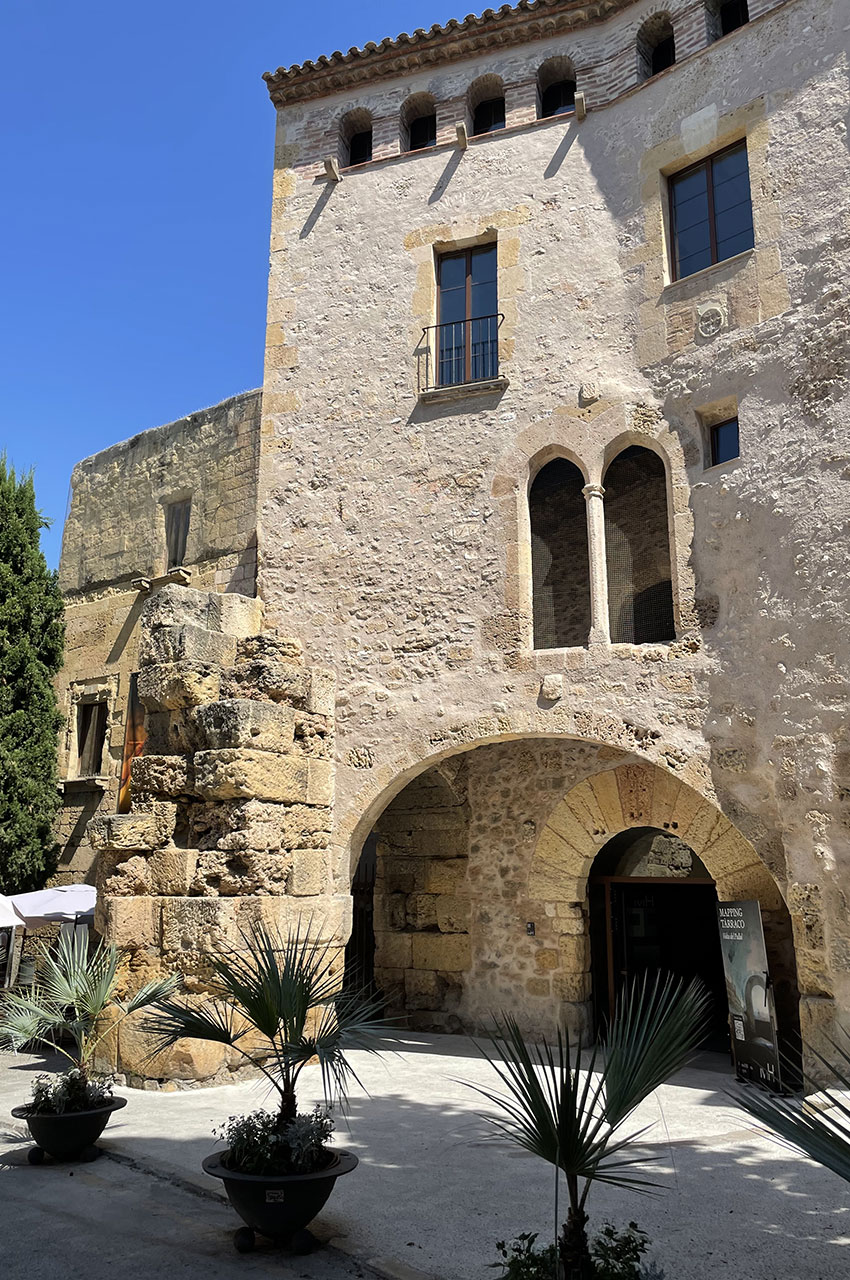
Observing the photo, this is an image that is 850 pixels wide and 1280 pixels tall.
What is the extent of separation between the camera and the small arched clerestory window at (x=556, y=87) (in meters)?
10.0

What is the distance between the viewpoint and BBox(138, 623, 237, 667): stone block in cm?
884

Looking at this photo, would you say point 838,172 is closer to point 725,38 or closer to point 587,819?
point 725,38

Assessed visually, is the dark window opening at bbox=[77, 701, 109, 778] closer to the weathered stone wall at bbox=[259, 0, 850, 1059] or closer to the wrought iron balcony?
the weathered stone wall at bbox=[259, 0, 850, 1059]

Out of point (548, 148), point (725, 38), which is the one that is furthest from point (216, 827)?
point (725, 38)

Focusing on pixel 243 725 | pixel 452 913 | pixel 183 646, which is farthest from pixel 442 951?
pixel 183 646

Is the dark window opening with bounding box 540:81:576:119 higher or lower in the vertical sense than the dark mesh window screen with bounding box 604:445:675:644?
higher

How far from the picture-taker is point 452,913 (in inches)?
412

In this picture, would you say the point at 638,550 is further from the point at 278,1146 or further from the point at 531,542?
the point at 278,1146

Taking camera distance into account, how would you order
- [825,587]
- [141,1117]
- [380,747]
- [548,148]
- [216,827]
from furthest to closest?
[548,148] < [380,747] < [216,827] < [825,587] < [141,1117]

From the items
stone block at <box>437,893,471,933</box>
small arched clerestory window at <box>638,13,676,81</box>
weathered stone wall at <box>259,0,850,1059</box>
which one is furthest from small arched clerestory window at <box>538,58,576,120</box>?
stone block at <box>437,893,471,933</box>

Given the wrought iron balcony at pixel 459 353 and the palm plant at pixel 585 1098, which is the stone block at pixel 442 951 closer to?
the wrought iron balcony at pixel 459 353

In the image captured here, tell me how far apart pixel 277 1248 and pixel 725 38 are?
31.8 feet

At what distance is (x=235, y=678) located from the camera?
9.07 metres

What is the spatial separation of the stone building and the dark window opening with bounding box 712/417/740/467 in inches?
1.1
